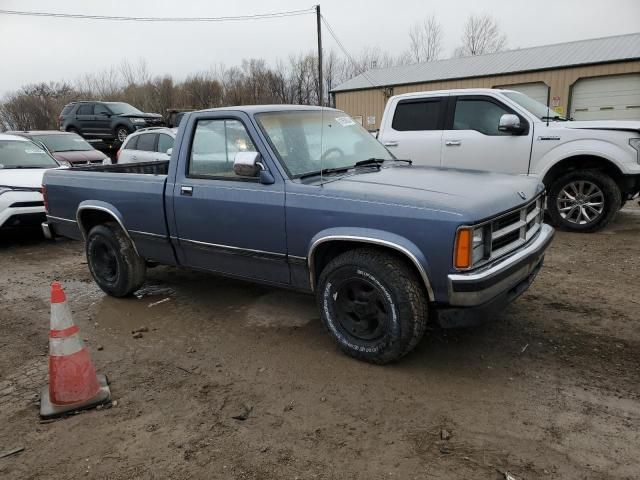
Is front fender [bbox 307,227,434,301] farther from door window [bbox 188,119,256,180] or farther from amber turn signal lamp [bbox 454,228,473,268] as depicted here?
door window [bbox 188,119,256,180]

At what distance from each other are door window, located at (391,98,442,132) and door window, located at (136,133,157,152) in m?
5.42

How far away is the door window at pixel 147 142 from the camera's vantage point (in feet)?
34.4

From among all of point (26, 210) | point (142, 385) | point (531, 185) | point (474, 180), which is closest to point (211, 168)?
point (142, 385)

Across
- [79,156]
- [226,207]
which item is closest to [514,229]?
[226,207]

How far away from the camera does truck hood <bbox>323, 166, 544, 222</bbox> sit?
120 inches

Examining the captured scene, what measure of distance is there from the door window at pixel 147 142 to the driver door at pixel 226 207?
22.1 ft

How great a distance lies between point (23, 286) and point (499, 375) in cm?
541

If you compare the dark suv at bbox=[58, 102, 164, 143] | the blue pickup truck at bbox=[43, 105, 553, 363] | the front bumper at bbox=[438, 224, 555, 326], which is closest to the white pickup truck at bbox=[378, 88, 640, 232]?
the blue pickup truck at bbox=[43, 105, 553, 363]

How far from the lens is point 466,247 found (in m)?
2.93

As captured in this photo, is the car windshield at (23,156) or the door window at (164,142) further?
the door window at (164,142)

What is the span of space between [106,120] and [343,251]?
18.2 meters

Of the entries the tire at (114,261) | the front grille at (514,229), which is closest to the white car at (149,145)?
the tire at (114,261)

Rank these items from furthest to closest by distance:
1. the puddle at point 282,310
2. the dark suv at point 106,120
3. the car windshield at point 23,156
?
the dark suv at point 106,120, the car windshield at point 23,156, the puddle at point 282,310

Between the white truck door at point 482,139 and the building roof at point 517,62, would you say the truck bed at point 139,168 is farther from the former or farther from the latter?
the building roof at point 517,62
